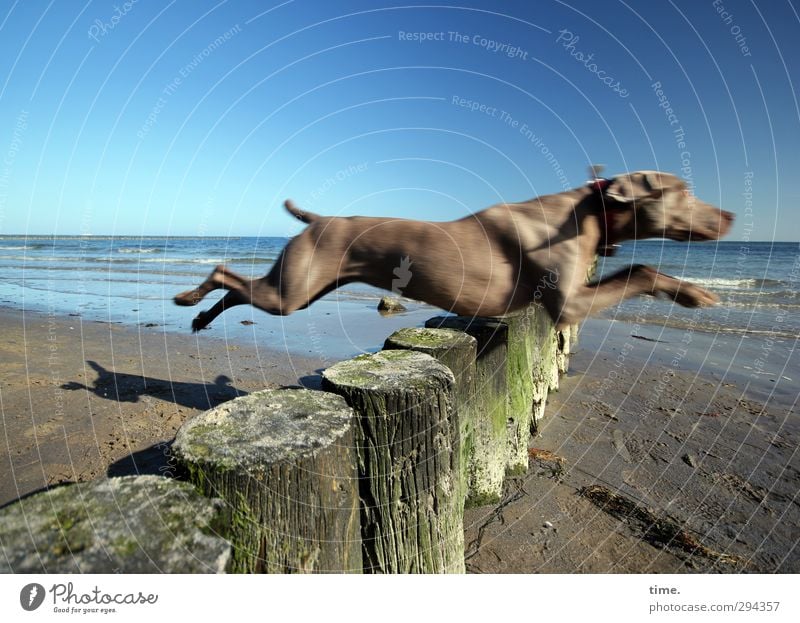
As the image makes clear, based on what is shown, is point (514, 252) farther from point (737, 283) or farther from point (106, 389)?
Result: point (737, 283)

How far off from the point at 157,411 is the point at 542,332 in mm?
4387

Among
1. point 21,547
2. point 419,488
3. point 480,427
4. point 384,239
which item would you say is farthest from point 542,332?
point 21,547

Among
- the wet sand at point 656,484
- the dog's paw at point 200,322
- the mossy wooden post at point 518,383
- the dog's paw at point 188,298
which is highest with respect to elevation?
the dog's paw at point 188,298

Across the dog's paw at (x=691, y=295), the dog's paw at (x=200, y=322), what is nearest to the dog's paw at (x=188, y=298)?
the dog's paw at (x=200, y=322)

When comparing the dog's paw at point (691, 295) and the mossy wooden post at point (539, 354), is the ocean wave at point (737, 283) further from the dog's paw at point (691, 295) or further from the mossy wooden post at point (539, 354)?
the dog's paw at point (691, 295)

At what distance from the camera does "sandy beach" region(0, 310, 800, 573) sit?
3.35 metres

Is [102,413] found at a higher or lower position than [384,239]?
lower

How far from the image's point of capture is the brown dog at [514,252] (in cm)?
304

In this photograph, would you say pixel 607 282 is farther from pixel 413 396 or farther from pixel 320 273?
pixel 320 273

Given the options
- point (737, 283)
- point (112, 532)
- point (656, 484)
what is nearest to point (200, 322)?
point (112, 532)

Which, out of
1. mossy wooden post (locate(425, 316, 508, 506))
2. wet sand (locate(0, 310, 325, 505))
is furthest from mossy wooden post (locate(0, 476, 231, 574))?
wet sand (locate(0, 310, 325, 505))

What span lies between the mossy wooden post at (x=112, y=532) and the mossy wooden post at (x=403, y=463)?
940 millimetres

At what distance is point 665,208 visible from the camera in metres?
2.91
